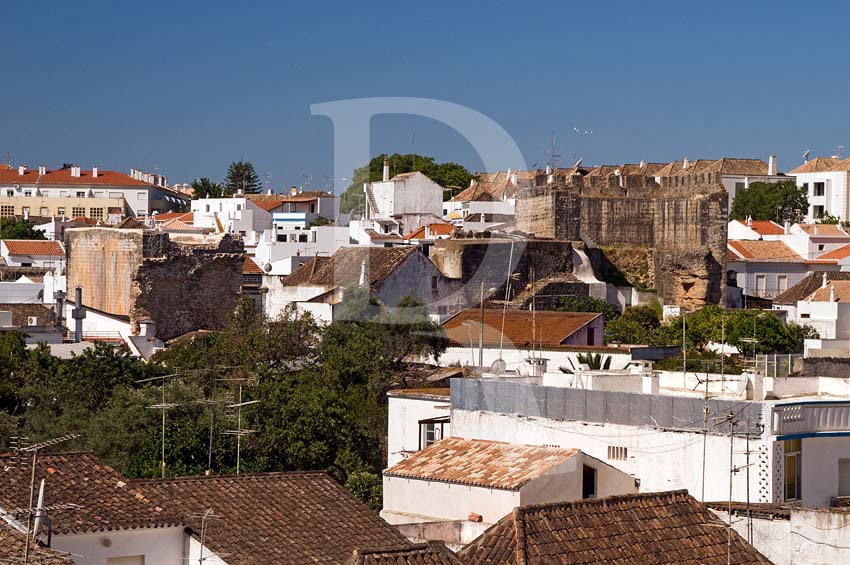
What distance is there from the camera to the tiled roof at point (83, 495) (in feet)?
29.9

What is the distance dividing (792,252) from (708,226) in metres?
7.94

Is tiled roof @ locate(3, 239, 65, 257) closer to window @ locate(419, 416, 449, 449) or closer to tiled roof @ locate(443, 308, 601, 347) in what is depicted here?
tiled roof @ locate(443, 308, 601, 347)

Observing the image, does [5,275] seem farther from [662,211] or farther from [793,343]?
[793,343]

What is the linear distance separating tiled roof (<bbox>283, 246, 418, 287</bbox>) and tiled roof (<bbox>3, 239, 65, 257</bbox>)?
14070mm

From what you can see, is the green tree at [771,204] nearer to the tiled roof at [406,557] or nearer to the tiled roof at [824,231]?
the tiled roof at [824,231]

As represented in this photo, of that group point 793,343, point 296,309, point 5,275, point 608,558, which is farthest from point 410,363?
point 5,275

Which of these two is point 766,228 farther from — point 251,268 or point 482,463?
point 482,463

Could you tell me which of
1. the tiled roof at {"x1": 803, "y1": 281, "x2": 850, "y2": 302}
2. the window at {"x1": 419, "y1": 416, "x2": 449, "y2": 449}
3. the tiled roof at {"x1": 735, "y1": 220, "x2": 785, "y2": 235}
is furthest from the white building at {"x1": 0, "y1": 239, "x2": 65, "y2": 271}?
the window at {"x1": 419, "y1": 416, "x2": 449, "y2": 449}

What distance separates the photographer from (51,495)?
31.0ft

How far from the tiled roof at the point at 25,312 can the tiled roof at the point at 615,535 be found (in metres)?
24.1

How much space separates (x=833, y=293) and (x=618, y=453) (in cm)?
2625

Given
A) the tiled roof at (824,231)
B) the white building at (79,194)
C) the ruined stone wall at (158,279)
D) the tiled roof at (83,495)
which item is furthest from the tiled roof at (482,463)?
the white building at (79,194)

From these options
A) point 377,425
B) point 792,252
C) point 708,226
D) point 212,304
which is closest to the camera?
point 377,425

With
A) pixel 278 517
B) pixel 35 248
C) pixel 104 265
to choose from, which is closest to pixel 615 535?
pixel 278 517
